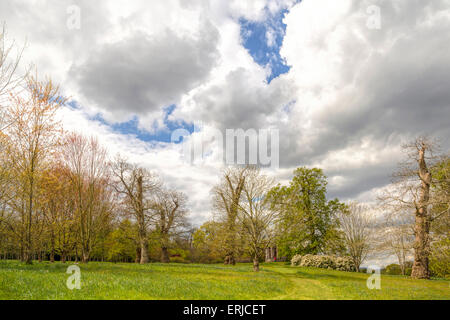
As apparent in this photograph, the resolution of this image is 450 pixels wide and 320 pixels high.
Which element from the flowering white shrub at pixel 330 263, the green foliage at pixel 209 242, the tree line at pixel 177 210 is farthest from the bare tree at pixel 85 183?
the flowering white shrub at pixel 330 263

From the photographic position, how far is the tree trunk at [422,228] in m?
20.1

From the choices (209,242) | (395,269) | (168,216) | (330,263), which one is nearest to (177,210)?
(168,216)

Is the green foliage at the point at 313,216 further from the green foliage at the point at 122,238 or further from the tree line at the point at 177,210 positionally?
the green foliage at the point at 122,238

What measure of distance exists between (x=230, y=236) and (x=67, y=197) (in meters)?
18.5

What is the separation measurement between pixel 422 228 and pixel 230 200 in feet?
58.4

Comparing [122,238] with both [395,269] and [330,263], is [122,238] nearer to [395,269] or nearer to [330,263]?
[330,263]

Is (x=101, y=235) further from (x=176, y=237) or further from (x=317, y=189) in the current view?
(x=317, y=189)

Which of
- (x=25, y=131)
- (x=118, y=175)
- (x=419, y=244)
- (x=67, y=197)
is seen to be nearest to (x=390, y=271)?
(x=419, y=244)

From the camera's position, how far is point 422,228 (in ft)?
67.8

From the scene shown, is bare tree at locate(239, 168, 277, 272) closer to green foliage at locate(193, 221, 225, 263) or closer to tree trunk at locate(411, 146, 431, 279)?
green foliage at locate(193, 221, 225, 263)

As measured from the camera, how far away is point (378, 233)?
20.3 meters

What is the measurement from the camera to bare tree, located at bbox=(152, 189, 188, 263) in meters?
34.7

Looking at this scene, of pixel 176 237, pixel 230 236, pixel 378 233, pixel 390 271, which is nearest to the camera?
pixel 378 233

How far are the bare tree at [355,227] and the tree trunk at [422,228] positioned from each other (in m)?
14.8
